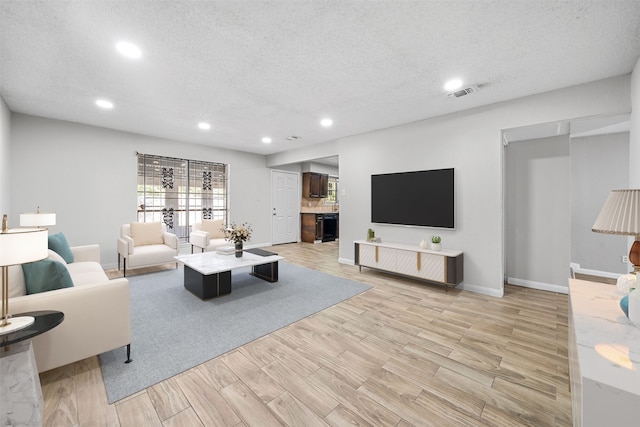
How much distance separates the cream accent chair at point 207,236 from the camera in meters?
5.02

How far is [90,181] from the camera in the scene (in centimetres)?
457

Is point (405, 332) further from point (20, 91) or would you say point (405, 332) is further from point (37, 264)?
point (20, 91)

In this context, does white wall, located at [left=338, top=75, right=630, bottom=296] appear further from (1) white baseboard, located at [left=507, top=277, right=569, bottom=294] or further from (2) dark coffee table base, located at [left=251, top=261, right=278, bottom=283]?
(2) dark coffee table base, located at [left=251, top=261, right=278, bottom=283]

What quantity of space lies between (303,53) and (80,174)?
4.58m

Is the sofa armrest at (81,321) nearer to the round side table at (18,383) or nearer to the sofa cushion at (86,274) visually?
the round side table at (18,383)

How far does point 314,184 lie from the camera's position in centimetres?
822

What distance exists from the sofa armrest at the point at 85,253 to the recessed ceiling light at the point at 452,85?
16.6 feet

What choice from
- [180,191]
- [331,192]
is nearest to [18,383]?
[180,191]

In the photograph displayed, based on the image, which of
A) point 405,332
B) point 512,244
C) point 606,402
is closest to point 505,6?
point 606,402

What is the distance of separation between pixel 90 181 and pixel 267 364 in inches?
188

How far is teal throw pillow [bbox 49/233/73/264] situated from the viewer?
3.03 metres

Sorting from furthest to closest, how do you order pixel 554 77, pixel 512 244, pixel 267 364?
pixel 512 244 < pixel 554 77 < pixel 267 364

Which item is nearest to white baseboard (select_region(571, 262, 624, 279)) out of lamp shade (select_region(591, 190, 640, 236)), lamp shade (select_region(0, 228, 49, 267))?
lamp shade (select_region(591, 190, 640, 236))

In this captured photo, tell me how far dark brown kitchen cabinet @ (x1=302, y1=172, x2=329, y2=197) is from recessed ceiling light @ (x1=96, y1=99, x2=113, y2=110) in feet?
17.1
